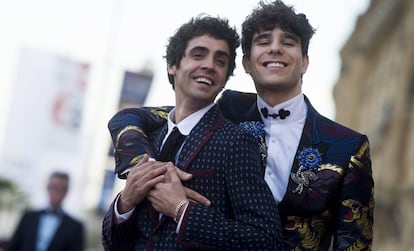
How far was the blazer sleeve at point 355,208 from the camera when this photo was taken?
4086 mm

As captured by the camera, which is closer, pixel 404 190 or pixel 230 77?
pixel 230 77

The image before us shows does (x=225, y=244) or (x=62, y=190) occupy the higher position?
(x=225, y=244)

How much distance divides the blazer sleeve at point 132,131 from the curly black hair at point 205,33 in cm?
36

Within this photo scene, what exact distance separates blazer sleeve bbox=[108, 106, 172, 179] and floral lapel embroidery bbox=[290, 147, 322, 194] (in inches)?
26.2

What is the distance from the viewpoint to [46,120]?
62.1ft

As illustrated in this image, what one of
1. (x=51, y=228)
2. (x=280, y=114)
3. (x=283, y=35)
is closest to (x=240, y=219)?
(x=280, y=114)

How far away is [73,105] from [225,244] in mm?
15766

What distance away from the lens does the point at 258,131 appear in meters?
4.32

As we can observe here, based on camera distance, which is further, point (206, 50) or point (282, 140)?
point (282, 140)

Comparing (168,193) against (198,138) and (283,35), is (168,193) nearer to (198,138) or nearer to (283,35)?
(198,138)

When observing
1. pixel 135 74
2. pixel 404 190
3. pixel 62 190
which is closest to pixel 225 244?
pixel 62 190

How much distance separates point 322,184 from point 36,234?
5.41 m

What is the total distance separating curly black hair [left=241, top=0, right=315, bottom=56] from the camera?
4273 mm

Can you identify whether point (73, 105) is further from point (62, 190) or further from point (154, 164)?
point (154, 164)
